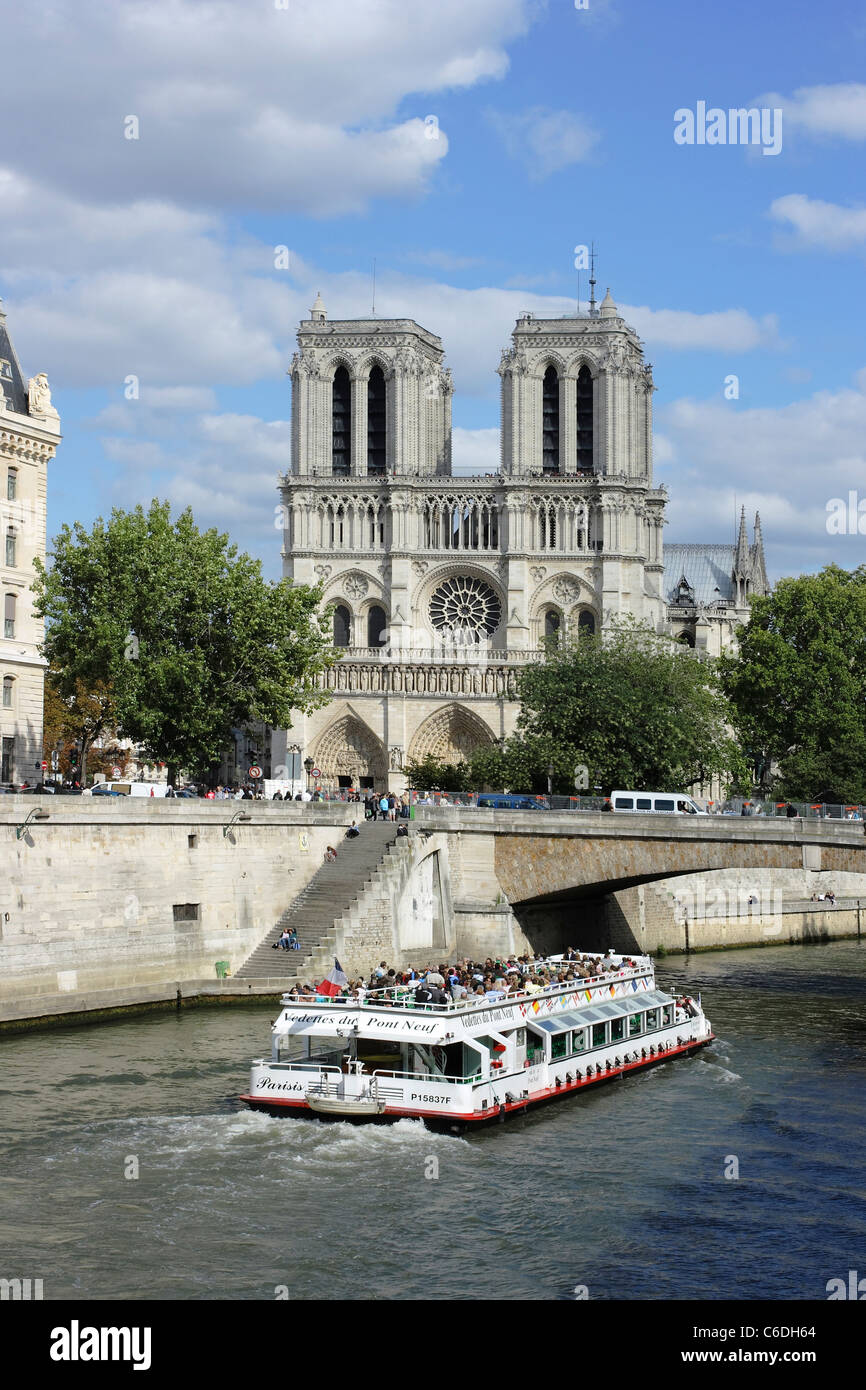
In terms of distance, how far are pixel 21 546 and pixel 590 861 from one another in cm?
2142

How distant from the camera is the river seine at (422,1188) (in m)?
23.7

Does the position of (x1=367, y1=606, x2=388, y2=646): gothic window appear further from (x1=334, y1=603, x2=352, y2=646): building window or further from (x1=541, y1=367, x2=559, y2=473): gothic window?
(x1=541, y1=367, x2=559, y2=473): gothic window

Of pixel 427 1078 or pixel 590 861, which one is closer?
pixel 427 1078

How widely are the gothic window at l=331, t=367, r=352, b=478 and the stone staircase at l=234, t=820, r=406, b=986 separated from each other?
5444 cm

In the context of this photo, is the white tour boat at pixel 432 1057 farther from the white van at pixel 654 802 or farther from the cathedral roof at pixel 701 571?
the cathedral roof at pixel 701 571

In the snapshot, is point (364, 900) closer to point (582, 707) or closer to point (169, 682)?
point (169, 682)

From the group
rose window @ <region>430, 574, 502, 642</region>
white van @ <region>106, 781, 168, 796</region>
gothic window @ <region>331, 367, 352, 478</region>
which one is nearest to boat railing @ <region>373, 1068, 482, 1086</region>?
white van @ <region>106, 781, 168, 796</region>

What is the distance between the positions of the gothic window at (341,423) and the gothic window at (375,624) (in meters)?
9.17

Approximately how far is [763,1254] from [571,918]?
35.0 meters

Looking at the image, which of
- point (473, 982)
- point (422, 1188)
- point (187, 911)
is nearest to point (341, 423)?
point (187, 911)

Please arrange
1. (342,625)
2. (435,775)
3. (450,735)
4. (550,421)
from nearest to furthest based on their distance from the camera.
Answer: (435,775)
(450,735)
(342,625)
(550,421)

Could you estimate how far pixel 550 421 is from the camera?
345 feet

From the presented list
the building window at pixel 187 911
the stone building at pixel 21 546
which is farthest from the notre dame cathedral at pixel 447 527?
the building window at pixel 187 911

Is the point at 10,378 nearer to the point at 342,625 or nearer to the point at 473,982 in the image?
the point at 473,982
